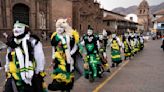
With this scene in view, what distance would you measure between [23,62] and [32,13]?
3537 cm

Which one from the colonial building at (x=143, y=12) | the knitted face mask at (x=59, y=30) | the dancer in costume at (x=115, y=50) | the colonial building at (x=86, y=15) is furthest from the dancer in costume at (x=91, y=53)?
the colonial building at (x=143, y=12)

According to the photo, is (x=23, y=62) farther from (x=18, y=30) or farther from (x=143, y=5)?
(x=143, y=5)

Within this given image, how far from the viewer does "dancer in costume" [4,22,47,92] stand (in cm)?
511

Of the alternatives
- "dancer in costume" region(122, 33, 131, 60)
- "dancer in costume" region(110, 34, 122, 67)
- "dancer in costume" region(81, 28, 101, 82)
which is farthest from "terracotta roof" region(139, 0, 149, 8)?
"dancer in costume" region(81, 28, 101, 82)

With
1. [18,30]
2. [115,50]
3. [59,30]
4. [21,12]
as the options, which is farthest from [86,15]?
[18,30]

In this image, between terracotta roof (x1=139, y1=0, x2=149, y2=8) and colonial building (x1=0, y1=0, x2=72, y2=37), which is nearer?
colonial building (x1=0, y1=0, x2=72, y2=37)

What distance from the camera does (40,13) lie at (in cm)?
4284

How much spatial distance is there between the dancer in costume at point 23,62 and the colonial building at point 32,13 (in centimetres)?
2469

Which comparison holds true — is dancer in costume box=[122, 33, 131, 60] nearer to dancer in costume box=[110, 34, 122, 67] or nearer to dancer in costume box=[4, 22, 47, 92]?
dancer in costume box=[110, 34, 122, 67]

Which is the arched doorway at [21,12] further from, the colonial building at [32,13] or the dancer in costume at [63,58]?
the dancer in costume at [63,58]

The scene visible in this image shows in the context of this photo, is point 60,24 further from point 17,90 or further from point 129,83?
point 129,83

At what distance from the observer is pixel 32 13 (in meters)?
39.7

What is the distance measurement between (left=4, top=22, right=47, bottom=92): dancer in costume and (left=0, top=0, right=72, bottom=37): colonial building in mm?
24687

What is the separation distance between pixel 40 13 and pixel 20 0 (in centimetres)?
573
